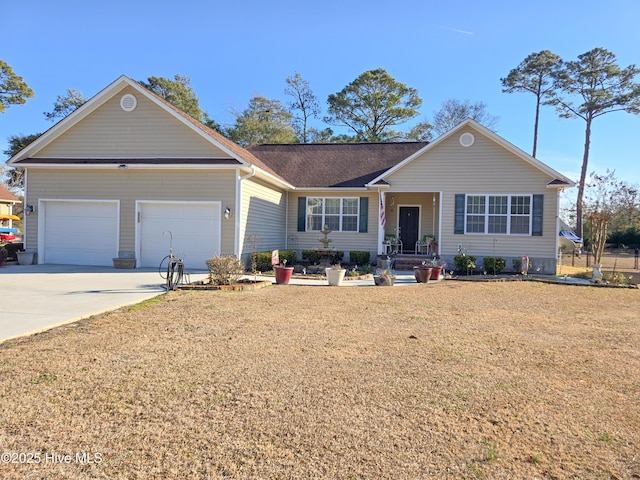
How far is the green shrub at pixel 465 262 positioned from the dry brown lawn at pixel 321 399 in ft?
24.0

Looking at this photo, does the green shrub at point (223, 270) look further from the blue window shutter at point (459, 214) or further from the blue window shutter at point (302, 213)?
the blue window shutter at point (459, 214)

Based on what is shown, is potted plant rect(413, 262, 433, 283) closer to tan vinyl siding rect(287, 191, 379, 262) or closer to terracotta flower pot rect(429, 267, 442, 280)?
terracotta flower pot rect(429, 267, 442, 280)

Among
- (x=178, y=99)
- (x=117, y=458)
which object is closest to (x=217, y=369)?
(x=117, y=458)

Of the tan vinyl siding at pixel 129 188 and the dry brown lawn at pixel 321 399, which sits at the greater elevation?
the tan vinyl siding at pixel 129 188

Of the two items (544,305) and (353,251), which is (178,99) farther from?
(544,305)

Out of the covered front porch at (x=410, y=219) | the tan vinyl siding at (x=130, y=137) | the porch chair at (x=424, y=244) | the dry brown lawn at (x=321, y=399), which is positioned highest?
the tan vinyl siding at (x=130, y=137)

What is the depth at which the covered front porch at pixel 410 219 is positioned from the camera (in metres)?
17.3

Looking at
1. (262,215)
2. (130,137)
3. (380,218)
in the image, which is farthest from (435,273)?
(130,137)

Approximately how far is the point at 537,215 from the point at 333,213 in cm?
772

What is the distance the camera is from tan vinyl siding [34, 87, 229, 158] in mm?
13852

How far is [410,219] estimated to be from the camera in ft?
58.7

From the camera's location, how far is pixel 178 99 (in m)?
34.2

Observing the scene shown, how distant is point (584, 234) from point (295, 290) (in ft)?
108

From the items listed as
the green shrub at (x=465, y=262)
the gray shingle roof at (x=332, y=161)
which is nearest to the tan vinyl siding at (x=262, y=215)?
the gray shingle roof at (x=332, y=161)
